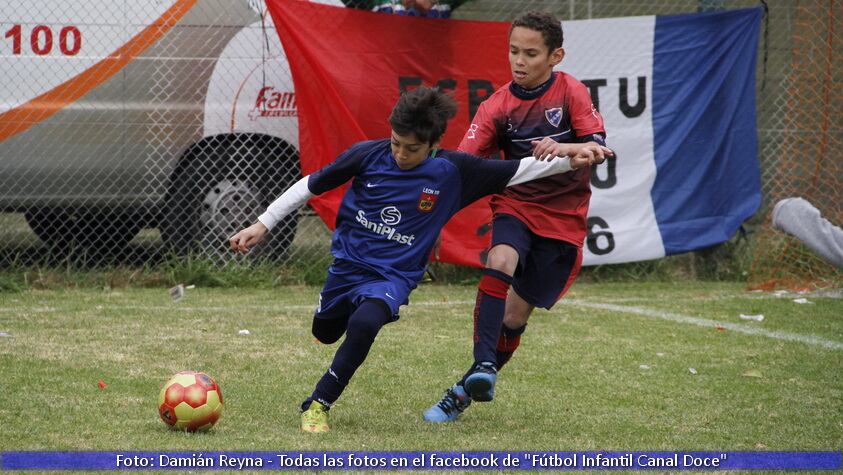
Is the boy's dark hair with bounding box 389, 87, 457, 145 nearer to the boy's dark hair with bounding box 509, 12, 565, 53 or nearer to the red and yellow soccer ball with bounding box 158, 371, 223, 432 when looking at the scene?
the boy's dark hair with bounding box 509, 12, 565, 53

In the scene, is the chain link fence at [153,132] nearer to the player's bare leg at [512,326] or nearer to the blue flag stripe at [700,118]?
the blue flag stripe at [700,118]

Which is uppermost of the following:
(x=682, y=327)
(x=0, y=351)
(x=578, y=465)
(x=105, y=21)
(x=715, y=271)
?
(x=105, y=21)

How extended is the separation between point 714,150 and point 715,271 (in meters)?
0.99

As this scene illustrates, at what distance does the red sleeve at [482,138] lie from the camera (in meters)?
4.88

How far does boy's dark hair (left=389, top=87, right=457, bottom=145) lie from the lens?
430 cm

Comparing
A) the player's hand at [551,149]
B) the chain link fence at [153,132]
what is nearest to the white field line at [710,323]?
the chain link fence at [153,132]

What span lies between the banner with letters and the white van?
443mm

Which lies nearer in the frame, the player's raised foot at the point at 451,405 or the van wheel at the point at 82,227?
the player's raised foot at the point at 451,405

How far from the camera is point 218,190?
8.34m

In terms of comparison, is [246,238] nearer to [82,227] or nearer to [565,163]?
[565,163]

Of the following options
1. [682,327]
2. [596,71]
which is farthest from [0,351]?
[596,71]

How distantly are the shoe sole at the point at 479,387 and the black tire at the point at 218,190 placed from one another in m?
4.29

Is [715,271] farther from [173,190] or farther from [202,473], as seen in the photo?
[202,473]

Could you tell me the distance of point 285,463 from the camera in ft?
12.2
